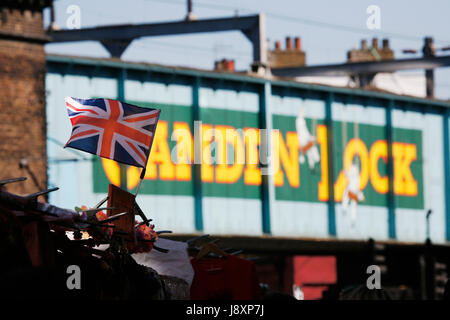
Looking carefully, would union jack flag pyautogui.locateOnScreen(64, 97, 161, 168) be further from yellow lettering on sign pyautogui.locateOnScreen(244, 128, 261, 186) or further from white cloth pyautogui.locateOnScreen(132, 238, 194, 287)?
yellow lettering on sign pyautogui.locateOnScreen(244, 128, 261, 186)

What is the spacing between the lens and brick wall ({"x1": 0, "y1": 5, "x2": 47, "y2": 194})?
2377 cm

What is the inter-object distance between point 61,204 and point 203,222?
4127 mm

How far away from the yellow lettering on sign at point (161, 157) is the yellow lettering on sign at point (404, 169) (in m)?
7.83

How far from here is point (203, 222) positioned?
2734 centimetres

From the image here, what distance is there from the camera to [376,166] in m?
31.3

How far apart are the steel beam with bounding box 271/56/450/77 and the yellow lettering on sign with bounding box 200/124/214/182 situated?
11.6m

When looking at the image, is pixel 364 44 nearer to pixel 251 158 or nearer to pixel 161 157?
pixel 251 158

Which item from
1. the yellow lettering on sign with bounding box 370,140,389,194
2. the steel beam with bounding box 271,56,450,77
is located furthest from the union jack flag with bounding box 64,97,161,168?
the steel beam with bounding box 271,56,450,77

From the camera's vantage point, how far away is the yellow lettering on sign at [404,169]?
31.6m

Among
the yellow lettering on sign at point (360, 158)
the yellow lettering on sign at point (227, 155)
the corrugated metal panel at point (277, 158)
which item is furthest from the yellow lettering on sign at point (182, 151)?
the yellow lettering on sign at point (360, 158)

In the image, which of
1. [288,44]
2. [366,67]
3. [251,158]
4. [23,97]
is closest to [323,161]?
[251,158]

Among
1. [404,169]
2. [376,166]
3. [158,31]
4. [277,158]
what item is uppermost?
[158,31]

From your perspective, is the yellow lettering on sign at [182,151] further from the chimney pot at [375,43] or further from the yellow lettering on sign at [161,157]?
the chimney pot at [375,43]

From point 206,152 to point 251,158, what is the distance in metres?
1.28
